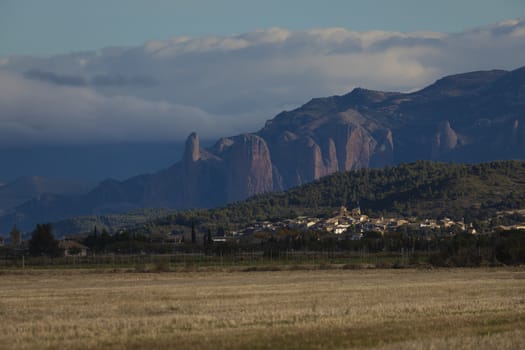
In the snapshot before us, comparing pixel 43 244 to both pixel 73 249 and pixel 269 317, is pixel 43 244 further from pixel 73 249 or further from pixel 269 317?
pixel 269 317

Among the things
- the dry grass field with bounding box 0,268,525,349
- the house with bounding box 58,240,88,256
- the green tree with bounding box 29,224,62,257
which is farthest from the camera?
the house with bounding box 58,240,88,256

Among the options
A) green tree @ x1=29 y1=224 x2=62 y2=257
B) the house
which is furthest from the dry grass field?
the house

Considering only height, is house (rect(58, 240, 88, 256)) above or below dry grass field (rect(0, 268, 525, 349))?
above

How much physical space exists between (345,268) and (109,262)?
35.6m

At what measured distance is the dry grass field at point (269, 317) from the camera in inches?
1173

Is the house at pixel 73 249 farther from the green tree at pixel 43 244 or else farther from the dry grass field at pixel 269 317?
the dry grass field at pixel 269 317

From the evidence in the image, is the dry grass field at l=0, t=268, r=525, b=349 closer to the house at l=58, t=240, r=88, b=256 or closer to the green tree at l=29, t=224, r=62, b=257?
the green tree at l=29, t=224, r=62, b=257

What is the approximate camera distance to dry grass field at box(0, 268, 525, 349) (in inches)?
1173

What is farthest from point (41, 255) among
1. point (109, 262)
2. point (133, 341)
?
point (133, 341)

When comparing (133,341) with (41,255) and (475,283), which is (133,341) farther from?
(41,255)

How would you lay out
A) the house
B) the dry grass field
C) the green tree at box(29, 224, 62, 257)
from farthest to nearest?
the house, the green tree at box(29, 224, 62, 257), the dry grass field

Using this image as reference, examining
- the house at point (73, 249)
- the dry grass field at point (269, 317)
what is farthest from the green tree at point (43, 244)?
the dry grass field at point (269, 317)

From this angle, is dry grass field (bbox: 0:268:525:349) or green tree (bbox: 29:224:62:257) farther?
green tree (bbox: 29:224:62:257)

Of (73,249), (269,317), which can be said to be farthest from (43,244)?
(269,317)
